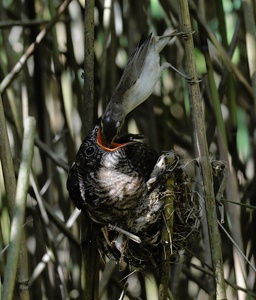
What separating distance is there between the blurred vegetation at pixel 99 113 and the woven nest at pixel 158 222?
0.58 ft

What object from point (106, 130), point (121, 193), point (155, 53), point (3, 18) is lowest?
point (121, 193)

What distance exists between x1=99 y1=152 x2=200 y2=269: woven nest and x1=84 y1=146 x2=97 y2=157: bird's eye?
129 mm

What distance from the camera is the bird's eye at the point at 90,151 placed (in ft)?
4.28

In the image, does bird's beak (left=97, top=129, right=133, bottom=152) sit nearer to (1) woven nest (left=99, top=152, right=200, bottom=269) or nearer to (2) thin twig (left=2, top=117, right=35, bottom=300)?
(1) woven nest (left=99, top=152, right=200, bottom=269)

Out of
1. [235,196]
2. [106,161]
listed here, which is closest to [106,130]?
[106,161]

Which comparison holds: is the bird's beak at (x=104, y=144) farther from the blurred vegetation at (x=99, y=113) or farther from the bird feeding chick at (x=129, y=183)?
the blurred vegetation at (x=99, y=113)

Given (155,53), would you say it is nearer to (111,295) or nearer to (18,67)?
(18,67)

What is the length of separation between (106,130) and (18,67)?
0.29m

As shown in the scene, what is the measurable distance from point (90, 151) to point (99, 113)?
0.80 ft

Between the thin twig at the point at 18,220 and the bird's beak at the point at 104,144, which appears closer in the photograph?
the thin twig at the point at 18,220

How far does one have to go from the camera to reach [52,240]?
1666 mm

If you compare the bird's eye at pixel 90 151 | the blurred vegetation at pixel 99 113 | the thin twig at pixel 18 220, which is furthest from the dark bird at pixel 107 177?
the thin twig at pixel 18 220

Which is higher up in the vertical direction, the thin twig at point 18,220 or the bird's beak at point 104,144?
the thin twig at point 18,220

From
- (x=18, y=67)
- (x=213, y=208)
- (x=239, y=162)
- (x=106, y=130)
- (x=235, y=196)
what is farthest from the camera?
(x=239, y=162)
